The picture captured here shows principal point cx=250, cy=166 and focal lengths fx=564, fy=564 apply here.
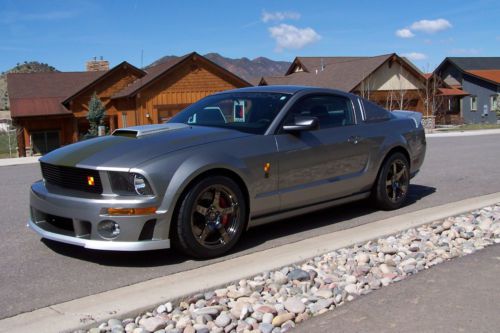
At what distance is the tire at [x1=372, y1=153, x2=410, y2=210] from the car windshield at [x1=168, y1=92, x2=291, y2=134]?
1.70 m

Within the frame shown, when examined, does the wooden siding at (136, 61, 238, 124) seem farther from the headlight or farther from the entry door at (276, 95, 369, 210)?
the headlight

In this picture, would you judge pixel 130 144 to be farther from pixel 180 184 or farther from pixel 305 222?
pixel 305 222

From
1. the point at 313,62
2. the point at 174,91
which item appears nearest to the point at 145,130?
the point at 174,91

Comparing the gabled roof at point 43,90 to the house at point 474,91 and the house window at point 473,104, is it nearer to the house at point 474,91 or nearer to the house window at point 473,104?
the house at point 474,91

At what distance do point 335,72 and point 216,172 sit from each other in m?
37.3

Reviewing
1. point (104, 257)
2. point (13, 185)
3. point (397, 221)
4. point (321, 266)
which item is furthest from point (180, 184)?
point (13, 185)

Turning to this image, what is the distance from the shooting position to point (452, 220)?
634 cm

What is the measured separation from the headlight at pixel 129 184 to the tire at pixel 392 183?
10.5ft

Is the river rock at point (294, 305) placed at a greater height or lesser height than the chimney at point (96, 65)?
lesser

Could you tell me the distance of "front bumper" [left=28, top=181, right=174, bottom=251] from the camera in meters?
4.49

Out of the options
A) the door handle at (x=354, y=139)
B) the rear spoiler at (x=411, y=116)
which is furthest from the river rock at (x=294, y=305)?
the rear spoiler at (x=411, y=116)

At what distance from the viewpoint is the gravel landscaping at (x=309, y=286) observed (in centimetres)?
369

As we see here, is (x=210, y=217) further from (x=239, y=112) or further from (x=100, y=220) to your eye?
(x=239, y=112)

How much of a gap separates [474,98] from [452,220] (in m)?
46.9
